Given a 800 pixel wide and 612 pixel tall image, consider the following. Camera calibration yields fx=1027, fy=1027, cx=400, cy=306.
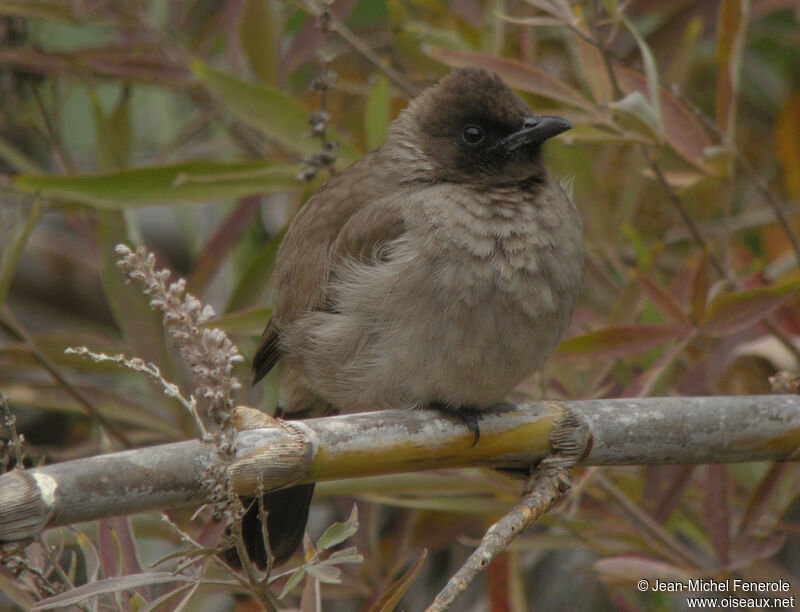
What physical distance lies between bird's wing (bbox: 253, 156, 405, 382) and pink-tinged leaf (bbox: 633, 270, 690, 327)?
2.24 ft

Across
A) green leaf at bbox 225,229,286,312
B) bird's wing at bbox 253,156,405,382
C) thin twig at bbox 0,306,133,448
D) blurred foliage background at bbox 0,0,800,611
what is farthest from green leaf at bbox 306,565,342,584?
green leaf at bbox 225,229,286,312

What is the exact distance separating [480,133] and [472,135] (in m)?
0.02

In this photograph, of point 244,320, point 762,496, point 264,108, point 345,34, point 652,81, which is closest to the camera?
point 652,81

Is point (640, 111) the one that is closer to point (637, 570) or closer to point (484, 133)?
point (484, 133)

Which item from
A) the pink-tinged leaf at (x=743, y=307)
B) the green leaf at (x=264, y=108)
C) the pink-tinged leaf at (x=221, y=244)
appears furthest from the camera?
the pink-tinged leaf at (x=221, y=244)

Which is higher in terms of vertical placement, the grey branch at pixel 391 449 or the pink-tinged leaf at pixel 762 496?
the pink-tinged leaf at pixel 762 496

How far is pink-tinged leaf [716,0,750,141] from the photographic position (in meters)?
2.97

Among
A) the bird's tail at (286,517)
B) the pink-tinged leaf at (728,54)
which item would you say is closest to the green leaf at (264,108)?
the bird's tail at (286,517)

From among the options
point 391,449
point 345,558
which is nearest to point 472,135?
point 391,449

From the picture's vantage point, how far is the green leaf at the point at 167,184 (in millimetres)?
2973

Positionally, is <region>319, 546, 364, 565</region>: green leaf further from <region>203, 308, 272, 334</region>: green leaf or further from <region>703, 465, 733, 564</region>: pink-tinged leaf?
<region>703, 465, 733, 564</region>: pink-tinged leaf

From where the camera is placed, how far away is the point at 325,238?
112 inches

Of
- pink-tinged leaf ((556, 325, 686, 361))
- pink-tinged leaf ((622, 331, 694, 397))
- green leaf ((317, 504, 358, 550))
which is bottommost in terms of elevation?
green leaf ((317, 504, 358, 550))

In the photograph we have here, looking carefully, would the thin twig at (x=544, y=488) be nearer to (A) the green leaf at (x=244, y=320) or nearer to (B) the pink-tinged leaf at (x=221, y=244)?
(A) the green leaf at (x=244, y=320)
